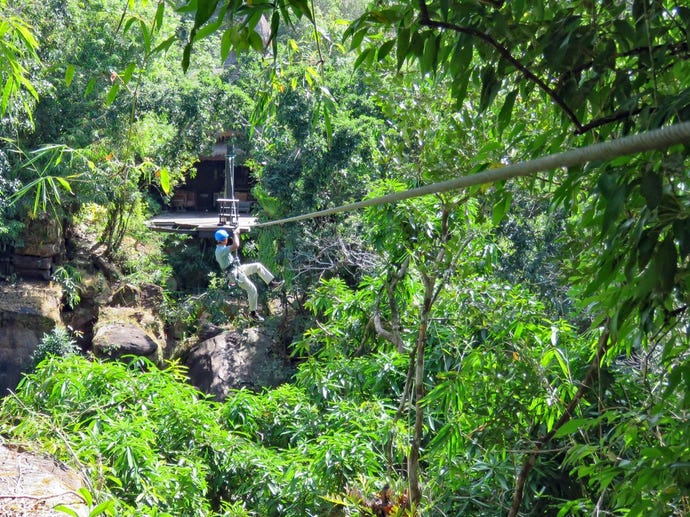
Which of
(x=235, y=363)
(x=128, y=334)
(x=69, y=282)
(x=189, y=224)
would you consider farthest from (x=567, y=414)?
(x=189, y=224)

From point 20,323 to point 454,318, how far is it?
825 cm

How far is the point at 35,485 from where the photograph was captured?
2.50m

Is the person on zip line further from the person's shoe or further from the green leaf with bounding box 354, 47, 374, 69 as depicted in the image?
the green leaf with bounding box 354, 47, 374, 69

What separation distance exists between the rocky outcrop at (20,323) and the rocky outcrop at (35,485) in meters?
7.58

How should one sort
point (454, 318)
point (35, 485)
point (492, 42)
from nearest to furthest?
point (492, 42) → point (35, 485) → point (454, 318)

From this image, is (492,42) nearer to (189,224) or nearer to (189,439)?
(189,439)

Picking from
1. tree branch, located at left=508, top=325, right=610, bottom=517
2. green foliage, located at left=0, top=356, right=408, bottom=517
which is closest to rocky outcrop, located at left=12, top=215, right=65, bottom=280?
green foliage, located at left=0, top=356, right=408, bottom=517

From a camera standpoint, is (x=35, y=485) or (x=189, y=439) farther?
(x=189, y=439)

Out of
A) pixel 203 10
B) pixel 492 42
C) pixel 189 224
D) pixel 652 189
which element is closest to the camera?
pixel 652 189

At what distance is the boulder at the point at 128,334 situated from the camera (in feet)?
33.8

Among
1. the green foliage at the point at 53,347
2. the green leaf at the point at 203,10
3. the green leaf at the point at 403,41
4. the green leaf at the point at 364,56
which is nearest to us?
the green leaf at the point at 203,10

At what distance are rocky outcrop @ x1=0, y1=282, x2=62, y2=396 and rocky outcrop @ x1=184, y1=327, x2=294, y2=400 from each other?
2.06m

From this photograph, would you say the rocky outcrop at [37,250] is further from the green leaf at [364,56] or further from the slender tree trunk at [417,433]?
the green leaf at [364,56]

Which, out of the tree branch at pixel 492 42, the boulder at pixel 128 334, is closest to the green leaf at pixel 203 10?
the tree branch at pixel 492 42
